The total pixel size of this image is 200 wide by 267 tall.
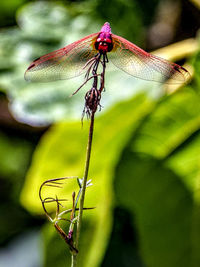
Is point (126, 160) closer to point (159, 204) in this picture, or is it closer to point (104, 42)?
point (159, 204)

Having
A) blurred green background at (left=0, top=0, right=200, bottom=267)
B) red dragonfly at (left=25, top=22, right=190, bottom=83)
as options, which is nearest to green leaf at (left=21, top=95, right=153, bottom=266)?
blurred green background at (left=0, top=0, right=200, bottom=267)

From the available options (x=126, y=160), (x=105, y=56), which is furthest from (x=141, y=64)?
(x=126, y=160)

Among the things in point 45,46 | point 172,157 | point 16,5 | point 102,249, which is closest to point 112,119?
point 172,157

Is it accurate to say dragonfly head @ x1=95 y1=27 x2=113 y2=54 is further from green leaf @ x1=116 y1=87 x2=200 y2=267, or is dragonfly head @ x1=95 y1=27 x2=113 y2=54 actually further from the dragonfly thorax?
green leaf @ x1=116 y1=87 x2=200 y2=267

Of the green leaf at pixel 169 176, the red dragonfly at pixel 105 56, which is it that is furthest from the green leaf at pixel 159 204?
the red dragonfly at pixel 105 56

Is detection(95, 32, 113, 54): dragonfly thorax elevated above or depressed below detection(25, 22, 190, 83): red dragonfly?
above

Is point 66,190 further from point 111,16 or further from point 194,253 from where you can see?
point 111,16

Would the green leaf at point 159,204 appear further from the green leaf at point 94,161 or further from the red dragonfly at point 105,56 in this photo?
the red dragonfly at point 105,56
